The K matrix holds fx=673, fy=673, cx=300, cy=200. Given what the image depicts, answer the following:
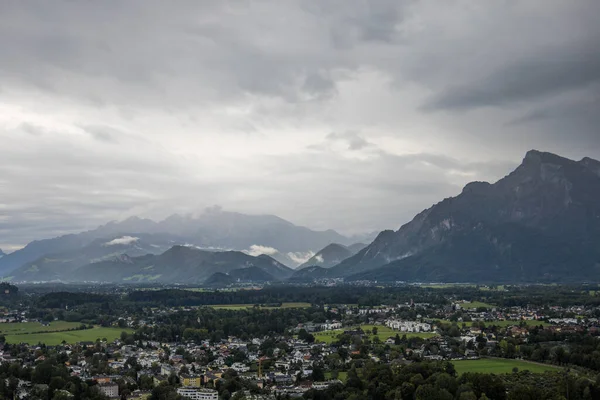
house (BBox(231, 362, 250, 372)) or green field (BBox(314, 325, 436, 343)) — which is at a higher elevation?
green field (BBox(314, 325, 436, 343))

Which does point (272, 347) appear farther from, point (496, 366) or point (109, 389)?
point (496, 366)

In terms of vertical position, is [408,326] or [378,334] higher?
[408,326]

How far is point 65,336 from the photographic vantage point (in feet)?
291

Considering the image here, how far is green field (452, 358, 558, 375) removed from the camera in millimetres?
55906

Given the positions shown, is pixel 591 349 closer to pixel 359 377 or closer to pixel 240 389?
pixel 359 377

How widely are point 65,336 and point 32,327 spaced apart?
15306 mm

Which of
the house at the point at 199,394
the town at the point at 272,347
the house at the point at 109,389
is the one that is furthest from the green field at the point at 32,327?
the house at the point at 199,394

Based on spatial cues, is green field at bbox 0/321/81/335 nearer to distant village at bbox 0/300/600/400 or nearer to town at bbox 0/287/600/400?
town at bbox 0/287/600/400

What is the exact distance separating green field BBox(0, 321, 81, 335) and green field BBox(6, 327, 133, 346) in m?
4.29

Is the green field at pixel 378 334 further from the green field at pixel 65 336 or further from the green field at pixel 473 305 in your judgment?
the green field at pixel 65 336

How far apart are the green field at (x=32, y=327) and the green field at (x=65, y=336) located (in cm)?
429

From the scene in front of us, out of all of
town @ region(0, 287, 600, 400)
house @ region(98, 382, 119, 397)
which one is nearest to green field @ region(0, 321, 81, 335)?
town @ region(0, 287, 600, 400)

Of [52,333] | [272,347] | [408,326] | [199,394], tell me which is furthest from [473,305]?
[199,394]

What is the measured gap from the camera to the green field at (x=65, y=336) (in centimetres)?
8281
